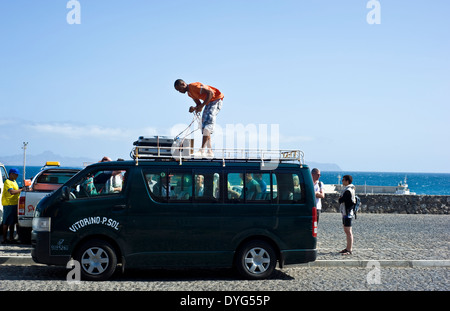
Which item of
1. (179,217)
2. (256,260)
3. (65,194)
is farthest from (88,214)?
(256,260)

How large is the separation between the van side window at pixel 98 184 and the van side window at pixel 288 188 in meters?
2.71

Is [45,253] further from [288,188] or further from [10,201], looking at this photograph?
[10,201]

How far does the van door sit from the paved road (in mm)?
759

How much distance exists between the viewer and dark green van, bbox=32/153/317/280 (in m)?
8.96

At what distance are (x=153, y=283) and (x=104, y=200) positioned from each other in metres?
1.61

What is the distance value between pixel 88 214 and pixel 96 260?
0.77 metres

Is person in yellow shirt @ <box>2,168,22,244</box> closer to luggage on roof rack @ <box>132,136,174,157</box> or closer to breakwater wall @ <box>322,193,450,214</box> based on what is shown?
luggage on roof rack @ <box>132,136,174,157</box>

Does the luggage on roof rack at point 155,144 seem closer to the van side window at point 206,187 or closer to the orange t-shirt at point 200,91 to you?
the van side window at point 206,187

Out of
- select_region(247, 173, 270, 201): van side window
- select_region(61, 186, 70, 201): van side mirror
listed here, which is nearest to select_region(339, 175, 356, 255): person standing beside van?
select_region(247, 173, 270, 201): van side window

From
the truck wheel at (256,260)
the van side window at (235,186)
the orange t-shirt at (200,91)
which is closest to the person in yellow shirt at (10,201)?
the orange t-shirt at (200,91)

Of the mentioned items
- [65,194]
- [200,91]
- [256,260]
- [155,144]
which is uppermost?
[200,91]

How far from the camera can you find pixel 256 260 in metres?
9.38

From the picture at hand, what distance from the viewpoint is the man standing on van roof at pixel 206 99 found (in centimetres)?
1078
